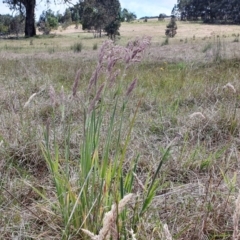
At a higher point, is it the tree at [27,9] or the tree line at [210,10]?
the tree line at [210,10]

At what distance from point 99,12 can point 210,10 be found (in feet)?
77.9

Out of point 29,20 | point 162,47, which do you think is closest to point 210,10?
point 29,20

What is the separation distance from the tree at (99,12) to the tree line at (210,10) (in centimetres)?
1443

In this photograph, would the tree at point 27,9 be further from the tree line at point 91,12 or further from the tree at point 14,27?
the tree at point 14,27

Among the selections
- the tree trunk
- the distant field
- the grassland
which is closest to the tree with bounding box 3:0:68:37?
the tree trunk

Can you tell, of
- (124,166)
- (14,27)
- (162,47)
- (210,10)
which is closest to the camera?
(124,166)

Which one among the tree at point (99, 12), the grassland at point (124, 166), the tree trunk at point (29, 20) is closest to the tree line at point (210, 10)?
the tree at point (99, 12)

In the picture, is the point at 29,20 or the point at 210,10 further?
the point at 210,10

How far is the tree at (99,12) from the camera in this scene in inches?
747

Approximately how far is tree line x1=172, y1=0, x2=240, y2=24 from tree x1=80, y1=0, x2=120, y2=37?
14.4 metres

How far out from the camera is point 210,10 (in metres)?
38.7

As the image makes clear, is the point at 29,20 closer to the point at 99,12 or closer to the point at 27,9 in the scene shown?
the point at 27,9

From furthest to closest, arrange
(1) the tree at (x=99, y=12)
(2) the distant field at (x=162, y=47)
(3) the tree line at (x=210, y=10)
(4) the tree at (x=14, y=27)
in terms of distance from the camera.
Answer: (3) the tree line at (x=210, y=10) < (4) the tree at (x=14, y=27) < (1) the tree at (x=99, y=12) < (2) the distant field at (x=162, y=47)

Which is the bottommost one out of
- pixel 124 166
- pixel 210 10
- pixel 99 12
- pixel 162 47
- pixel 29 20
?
pixel 124 166
